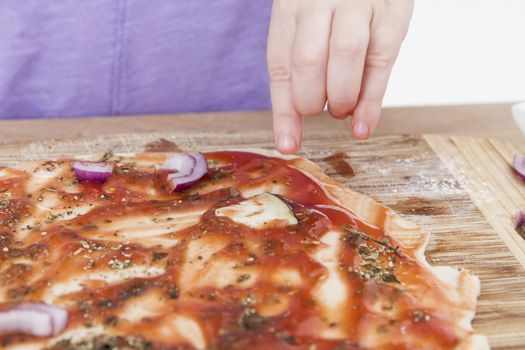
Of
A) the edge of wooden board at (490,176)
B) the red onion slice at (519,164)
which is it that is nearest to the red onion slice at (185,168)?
the edge of wooden board at (490,176)

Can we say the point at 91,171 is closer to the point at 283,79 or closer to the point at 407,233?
the point at 283,79

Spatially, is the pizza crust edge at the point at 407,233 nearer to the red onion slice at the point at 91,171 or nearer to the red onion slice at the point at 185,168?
the red onion slice at the point at 185,168

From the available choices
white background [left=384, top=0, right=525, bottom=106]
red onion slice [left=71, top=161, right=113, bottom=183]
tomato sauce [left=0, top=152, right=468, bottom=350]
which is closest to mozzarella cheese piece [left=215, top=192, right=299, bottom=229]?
tomato sauce [left=0, top=152, right=468, bottom=350]

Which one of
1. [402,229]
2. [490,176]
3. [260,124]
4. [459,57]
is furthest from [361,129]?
[459,57]

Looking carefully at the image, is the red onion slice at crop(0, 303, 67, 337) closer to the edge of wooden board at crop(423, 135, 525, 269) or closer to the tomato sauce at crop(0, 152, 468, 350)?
the tomato sauce at crop(0, 152, 468, 350)

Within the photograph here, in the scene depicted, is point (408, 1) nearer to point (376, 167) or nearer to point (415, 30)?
point (376, 167)

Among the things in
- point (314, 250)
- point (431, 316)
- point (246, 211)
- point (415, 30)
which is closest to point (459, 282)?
point (431, 316)
